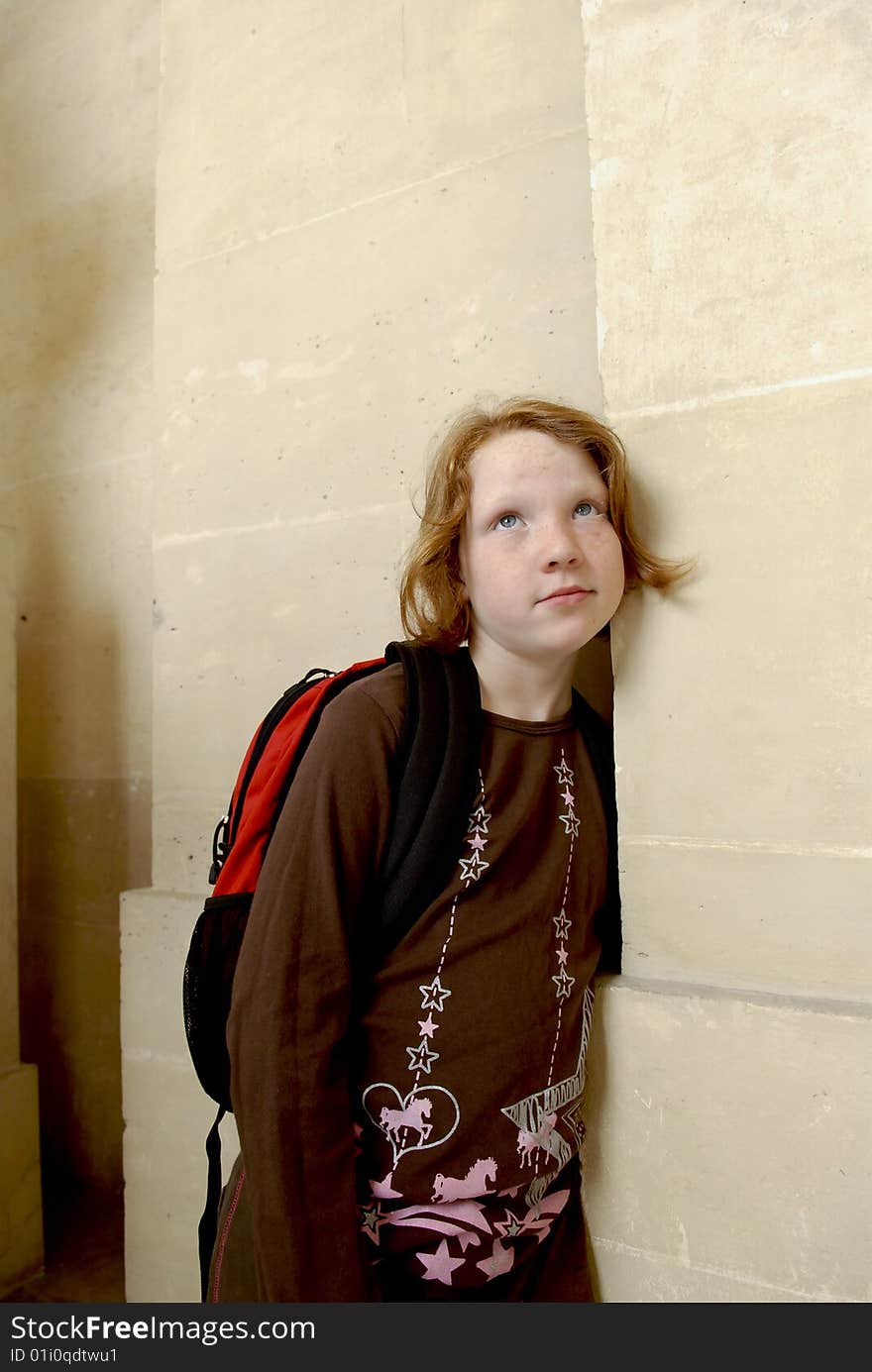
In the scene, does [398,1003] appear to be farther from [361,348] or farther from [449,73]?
[449,73]

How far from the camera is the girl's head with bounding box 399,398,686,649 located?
45.9 inches

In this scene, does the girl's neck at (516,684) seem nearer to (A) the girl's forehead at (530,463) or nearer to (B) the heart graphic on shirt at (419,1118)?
(A) the girl's forehead at (530,463)

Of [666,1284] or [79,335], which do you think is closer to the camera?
[666,1284]

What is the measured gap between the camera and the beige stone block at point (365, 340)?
5.15 ft

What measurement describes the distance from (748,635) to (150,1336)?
1.00 metres


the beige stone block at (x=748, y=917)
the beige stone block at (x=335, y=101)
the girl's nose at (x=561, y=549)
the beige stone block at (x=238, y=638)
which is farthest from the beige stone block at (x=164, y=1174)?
the beige stone block at (x=335, y=101)

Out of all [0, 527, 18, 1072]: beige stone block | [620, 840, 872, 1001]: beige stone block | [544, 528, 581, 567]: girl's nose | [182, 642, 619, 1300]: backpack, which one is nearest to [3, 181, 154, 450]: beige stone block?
[0, 527, 18, 1072]: beige stone block

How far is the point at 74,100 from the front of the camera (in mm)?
2900

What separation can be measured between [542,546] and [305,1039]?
578mm

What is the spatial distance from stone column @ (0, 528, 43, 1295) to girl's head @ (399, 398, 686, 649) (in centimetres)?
150

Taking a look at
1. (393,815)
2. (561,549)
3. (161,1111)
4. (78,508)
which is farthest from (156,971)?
(78,508)

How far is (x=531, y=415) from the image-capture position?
119 centimetres

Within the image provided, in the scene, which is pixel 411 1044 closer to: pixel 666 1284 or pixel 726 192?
pixel 666 1284

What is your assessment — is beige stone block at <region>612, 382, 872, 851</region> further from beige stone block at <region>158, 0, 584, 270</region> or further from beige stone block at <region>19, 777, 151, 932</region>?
beige stone block at <region>19, 777, 151, 932</region>
